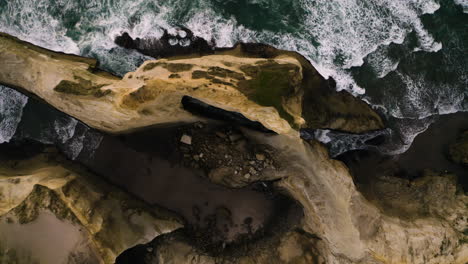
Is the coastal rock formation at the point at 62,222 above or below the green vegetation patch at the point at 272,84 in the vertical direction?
below

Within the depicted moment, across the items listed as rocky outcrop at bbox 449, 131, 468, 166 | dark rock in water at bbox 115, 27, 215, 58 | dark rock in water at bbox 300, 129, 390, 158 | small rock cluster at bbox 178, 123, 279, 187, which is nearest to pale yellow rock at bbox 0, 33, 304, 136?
small rock cluster at bbox 178, 123, 279, 187

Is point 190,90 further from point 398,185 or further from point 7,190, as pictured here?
point 398,185

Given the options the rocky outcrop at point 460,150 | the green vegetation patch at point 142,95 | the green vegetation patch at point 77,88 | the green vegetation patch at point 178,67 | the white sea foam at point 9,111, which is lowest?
the white sea foam at point 9,111

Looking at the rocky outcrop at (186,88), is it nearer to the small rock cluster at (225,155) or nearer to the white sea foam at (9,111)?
the small rock cluster at (225,155)

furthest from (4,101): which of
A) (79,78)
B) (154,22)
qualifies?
(154,22)

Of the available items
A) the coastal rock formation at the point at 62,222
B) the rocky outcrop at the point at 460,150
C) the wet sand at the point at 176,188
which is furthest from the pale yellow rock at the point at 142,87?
the rocky outcrop at the point at 460,150

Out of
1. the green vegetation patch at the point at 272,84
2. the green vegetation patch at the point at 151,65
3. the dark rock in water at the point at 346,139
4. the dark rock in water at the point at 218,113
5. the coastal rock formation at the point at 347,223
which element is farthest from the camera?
the dark rock in water at the point at 346,139
